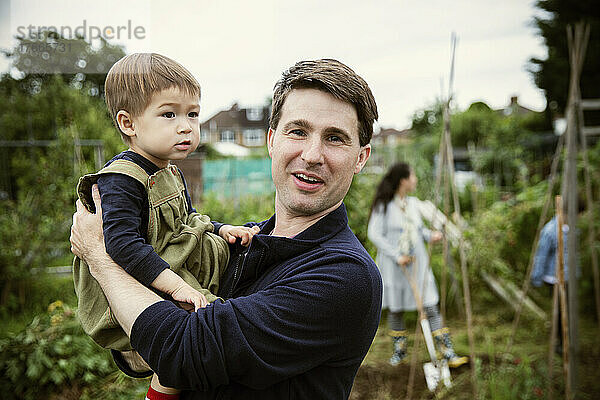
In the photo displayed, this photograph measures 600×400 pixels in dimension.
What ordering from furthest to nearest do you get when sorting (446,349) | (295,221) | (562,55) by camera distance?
1. (562,55)
2. (446,349)
3. (295,221)

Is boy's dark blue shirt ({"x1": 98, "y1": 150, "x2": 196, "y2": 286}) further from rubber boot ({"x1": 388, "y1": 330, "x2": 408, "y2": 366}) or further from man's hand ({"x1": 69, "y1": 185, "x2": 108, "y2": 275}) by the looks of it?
rubber boot ({"x1": 388, "y1": 330, "x2": 408, "y2": 366})

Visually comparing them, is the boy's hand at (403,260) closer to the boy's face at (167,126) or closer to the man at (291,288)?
the man at (291,288)

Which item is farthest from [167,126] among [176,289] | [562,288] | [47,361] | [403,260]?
[403,260]

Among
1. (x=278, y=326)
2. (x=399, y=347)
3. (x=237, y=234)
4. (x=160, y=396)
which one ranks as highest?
(x=237, y=234)

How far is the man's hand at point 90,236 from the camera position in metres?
1.02

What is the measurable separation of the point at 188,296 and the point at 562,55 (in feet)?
48.2

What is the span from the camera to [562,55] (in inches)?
525

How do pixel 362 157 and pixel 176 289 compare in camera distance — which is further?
pixel 362 157

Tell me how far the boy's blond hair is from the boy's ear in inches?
0.5

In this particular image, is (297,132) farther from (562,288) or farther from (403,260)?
(403,260)

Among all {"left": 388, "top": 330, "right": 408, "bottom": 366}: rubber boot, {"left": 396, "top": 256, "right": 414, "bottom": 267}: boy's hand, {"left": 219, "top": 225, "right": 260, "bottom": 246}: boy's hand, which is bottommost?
{"left": 388, "top": 330, "right": 408, "bottom": 366}: rubber boot

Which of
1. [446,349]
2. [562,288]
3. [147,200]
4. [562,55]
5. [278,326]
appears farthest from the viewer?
[562,55]

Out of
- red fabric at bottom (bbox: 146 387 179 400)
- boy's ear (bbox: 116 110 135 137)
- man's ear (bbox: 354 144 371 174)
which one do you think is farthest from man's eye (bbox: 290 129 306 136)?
red fabric at bottom (bbox: 146 387 179 400)

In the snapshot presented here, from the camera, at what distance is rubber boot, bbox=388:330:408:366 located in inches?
175
